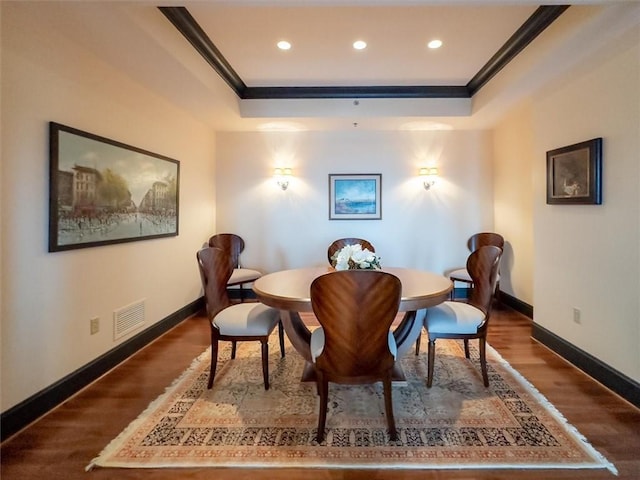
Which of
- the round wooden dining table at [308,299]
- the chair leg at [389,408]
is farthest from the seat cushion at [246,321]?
the chair leg at [389,408]

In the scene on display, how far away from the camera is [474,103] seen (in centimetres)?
399

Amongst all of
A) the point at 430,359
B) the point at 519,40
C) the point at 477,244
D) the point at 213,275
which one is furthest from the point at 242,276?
the point at 519,40

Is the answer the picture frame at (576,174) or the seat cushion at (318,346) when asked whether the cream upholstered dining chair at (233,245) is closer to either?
the seat cushion at (318,346)

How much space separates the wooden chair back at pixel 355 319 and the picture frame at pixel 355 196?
10.7ft

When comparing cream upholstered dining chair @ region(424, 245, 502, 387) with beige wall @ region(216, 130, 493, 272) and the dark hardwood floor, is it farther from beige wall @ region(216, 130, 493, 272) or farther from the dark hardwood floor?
beige wall @ region(216, 130, 493, 272)

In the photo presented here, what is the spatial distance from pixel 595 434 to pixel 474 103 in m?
3.55

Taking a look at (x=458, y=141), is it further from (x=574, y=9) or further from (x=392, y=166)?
(x=574, y=9)

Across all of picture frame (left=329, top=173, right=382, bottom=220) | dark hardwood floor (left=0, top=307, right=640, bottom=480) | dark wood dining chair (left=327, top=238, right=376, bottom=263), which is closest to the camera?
dark hardwood floor (left=0, top=307, right=640, bottom=480)

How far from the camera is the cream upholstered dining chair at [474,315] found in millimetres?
2344

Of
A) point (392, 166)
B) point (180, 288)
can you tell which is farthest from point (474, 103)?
point (180, 288)

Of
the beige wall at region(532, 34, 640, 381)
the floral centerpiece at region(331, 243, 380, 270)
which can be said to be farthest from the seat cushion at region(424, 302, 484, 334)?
the beige wall at region(532, 34, 640, 381)

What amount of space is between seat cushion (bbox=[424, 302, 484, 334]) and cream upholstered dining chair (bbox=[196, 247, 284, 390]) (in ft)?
3.85

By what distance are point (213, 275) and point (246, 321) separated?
1.46 ft

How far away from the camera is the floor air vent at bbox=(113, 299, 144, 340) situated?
9.18 ft
